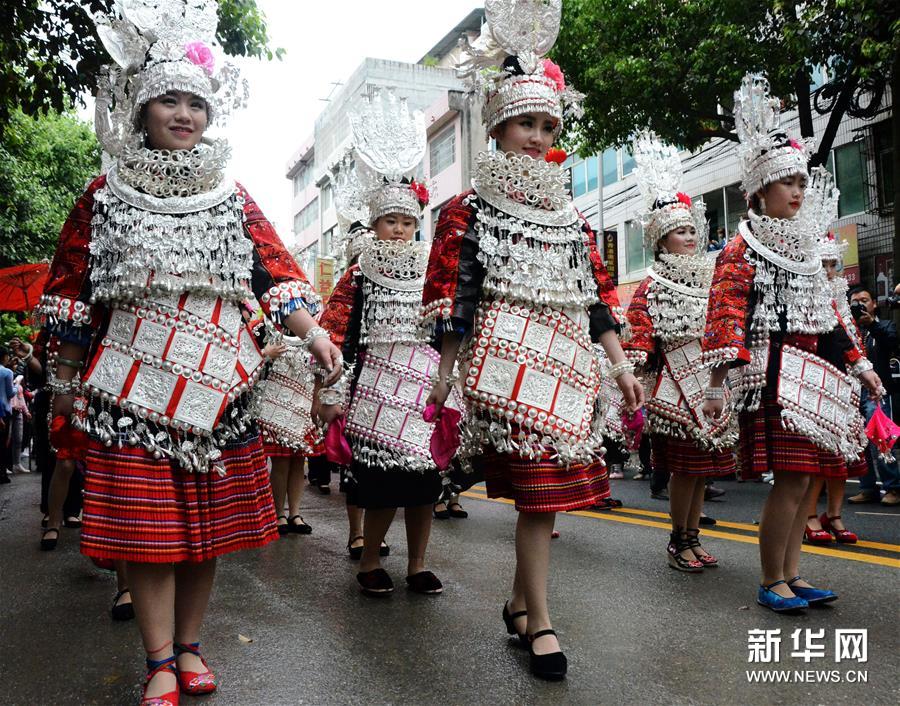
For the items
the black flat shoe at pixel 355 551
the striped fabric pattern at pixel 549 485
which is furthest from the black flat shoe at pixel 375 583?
the striped fabric pattern at pixel 549 485

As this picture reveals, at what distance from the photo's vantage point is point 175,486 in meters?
2.81

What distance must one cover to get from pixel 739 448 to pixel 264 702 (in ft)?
8.53

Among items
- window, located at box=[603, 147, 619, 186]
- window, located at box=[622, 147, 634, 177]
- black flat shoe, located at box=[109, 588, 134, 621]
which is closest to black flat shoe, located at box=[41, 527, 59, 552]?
black flat shoe, located at box=[109, 588, 134, 621]

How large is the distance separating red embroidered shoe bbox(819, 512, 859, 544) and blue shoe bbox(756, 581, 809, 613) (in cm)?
192

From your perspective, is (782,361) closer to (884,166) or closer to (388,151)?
(388,151)

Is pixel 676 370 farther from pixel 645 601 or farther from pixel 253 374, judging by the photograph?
pixel 253 374

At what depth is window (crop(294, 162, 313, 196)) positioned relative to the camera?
50.0 m

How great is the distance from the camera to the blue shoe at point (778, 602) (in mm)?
3682

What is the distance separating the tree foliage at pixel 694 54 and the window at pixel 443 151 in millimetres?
16432

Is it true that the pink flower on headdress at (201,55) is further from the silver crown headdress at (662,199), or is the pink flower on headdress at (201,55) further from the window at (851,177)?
the window at (851,177)

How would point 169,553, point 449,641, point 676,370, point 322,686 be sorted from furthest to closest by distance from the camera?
point 676,370 < point 449,641 < point 322,686 < point 169,553

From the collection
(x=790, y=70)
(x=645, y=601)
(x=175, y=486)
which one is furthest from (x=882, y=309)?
(x=175, y=486)

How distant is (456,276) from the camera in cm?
321

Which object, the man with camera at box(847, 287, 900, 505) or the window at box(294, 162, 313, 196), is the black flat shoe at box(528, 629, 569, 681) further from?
the window at box(294, 162, 313, 196)
